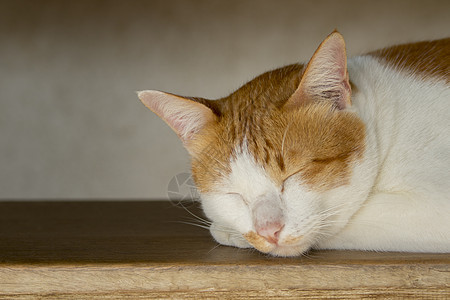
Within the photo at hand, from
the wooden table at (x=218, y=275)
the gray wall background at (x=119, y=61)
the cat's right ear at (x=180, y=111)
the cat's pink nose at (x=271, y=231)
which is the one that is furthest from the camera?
the gray wall background at (x=119, y=61)

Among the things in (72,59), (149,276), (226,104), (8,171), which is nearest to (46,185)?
(8,171)

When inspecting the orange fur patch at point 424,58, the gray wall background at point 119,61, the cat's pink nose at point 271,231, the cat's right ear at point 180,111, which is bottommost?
the cat's pink nose at point 271,231

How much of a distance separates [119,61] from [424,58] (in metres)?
2.89

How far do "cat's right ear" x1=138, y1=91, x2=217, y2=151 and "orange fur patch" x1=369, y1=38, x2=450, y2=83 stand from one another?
50 centimetres

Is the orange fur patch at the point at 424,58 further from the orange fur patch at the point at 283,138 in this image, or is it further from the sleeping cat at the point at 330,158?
the orange fur patch at the point at 283,138

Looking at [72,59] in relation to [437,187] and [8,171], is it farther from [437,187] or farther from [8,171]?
[437,187]

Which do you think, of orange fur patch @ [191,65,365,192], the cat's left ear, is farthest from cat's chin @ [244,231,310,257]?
the cat's left ear

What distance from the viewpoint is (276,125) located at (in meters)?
1.14

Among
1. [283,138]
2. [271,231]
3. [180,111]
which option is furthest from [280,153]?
[180,111]

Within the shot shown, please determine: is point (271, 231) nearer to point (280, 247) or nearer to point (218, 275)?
point (280, 247)

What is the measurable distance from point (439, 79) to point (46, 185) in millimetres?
3266

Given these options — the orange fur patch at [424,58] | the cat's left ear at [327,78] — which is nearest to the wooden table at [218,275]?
the cat's left ear at [327,78]

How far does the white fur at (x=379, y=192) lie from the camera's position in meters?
1.00

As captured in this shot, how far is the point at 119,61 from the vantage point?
12.5 ft
